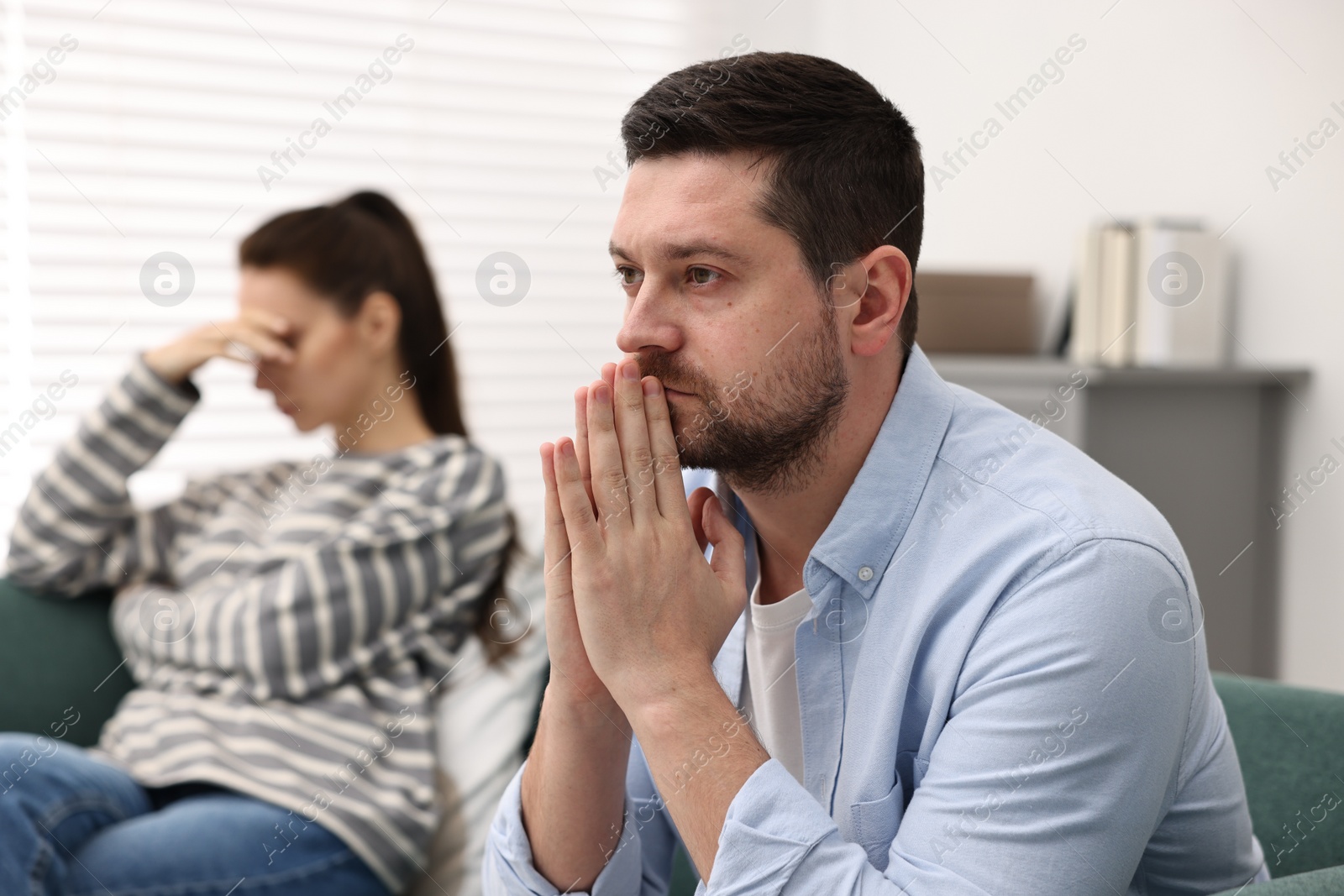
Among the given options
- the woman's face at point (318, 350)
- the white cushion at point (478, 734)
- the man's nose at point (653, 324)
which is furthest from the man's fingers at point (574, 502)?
the woman's face at point (318, 350)

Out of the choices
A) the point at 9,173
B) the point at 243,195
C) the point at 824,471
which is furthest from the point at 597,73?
the point at 824,471

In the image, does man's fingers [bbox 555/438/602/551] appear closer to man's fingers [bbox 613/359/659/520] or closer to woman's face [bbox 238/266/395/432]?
man's fingers [bbox 613/359/659/520]

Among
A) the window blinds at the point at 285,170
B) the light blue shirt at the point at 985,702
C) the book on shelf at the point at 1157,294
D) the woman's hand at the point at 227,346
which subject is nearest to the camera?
the light blue shirt at the point at 985,702

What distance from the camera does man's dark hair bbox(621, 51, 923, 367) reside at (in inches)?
39.8

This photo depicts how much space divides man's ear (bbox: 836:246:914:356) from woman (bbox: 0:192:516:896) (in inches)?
35.8

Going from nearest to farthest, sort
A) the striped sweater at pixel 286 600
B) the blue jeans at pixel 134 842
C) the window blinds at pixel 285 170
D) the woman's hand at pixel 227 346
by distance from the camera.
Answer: the blue jeans at pixel 134 842, the striped sweater at pixel 286 600, the woman's hand at pixel 227 346, the window blinds at pixel 285 170

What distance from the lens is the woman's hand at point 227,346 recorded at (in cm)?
183

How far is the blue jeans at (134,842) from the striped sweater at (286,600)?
3cm

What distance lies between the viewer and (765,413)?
100cm

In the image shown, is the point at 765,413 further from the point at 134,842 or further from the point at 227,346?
the point at 227,346

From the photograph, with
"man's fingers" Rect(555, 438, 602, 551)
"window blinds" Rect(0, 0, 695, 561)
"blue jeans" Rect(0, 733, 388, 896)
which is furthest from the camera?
"window blinds" Rect(0, 0, 695, 561)

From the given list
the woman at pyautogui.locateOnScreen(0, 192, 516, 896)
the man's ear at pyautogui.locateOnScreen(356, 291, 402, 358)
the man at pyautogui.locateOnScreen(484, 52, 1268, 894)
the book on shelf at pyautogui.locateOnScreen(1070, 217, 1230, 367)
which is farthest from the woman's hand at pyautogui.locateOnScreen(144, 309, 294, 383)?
the book on shelf at pyautogui.locateOnScreen(1070, 217, 1230, 367)

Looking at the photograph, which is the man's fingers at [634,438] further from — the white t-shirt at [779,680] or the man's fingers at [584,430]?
the white t-shirt at [779,680]

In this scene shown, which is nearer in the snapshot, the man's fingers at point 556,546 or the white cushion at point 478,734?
the man's fingers at point 556,546
